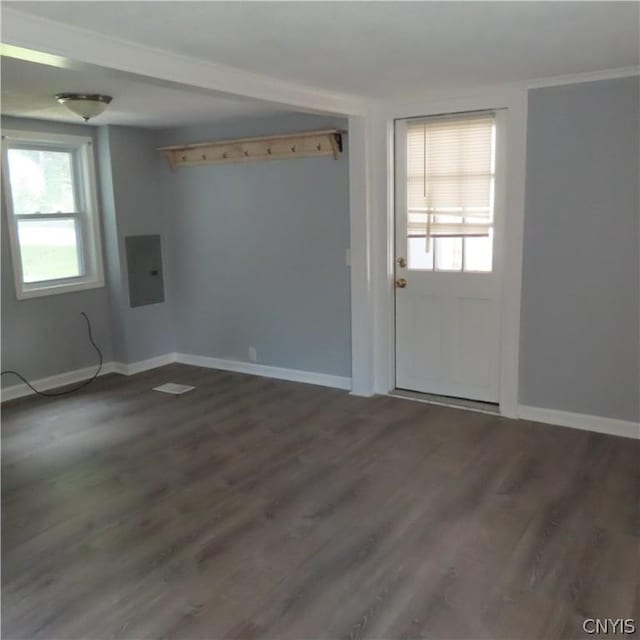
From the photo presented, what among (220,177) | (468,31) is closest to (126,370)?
(220,177)

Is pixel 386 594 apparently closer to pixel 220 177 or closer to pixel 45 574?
pixel 45 574

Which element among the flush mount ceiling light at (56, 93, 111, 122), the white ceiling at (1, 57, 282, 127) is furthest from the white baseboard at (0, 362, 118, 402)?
the flush mount ceiling light at (56, 93, 111, 122)

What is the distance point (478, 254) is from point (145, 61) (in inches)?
101

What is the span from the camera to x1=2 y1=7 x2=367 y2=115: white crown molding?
2.25m

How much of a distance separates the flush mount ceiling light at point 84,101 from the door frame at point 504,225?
1.89 metres

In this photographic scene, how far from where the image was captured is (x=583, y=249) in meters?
3.79

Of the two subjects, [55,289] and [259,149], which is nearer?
[259,149]

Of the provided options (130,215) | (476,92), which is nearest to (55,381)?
(130,215)

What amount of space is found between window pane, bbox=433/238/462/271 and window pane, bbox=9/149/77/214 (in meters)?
3.28

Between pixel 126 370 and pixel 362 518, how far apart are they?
341 centimetres

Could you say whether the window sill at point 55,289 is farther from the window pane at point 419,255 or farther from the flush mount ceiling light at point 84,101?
the window pane at point 419,255

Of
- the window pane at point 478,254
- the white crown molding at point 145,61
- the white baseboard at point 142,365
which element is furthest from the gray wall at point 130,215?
the window pane at point 478,254

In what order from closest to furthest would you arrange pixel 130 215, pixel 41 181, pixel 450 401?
pixel 450 401, pixel 41 181, pixel 130 215

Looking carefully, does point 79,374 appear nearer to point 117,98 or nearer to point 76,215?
point 76,215
